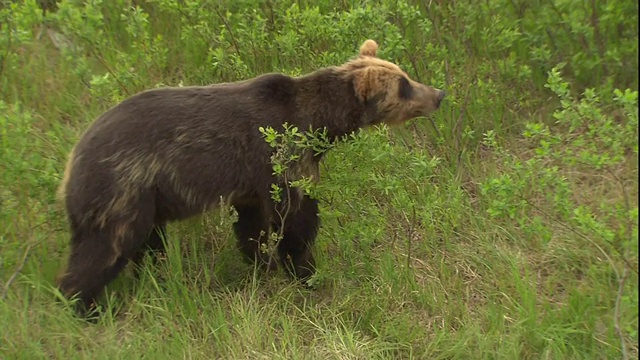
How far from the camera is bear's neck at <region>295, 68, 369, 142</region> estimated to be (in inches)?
203

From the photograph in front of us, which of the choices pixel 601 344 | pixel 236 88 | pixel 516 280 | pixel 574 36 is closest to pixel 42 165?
pixel 236 88

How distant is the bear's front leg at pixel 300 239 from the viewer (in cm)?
516

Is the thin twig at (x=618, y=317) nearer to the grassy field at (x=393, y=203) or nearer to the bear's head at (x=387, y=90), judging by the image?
the grassy field at (x=393, y=203)

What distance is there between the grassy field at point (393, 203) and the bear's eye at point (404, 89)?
0.36 meters

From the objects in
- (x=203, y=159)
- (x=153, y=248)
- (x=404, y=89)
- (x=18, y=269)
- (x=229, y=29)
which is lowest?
(x=153, y=248)

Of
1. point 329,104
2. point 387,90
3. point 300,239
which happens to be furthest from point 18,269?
point 387,90

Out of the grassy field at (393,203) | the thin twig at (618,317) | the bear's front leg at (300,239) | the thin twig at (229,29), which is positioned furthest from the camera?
the thin twig at (229,29)

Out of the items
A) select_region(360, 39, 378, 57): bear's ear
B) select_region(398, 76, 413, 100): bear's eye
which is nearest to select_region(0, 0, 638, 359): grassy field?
select_region(360, 39, 378, 57): bear's ear

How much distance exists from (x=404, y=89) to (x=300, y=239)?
4.06ft

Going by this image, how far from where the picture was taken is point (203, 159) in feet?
16.1

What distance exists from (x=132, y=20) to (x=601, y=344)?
4370 millimetres

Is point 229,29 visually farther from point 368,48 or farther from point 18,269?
point 18,269

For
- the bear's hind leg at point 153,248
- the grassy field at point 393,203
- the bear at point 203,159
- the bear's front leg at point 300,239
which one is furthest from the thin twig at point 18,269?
the bear's front leg at point 300,239

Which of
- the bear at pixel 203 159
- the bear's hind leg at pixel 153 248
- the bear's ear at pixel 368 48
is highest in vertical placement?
the bear's ear at pixel 368 48
